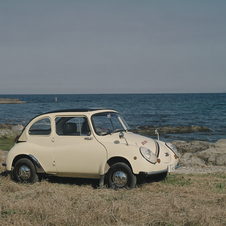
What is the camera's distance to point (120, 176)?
612 centimetres

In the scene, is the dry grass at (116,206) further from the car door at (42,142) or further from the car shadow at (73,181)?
the car door at (42,142)

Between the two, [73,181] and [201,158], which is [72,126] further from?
[201,158]

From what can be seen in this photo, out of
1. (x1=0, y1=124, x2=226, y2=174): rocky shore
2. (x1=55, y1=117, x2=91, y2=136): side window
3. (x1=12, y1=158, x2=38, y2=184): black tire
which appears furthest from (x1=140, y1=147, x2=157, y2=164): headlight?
(x1=0, y1=124, x2=226, y2=174): rocky shore

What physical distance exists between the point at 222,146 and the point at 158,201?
11.2 metres

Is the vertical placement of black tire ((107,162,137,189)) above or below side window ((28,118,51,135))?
below

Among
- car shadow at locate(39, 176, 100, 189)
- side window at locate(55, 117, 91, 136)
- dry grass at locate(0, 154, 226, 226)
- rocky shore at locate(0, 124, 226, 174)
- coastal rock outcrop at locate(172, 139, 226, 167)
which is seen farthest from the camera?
coastal rock outcrop at locate(172, 139, 226, 167)

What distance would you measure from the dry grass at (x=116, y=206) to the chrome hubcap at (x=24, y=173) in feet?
1.61

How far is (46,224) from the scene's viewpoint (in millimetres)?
4160

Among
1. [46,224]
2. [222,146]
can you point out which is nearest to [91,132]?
[46,224]

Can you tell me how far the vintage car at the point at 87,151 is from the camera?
6129 millimetres

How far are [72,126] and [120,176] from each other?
5.77ft

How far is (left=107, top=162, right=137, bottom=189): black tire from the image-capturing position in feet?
19.8

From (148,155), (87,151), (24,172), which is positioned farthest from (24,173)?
(148,155)

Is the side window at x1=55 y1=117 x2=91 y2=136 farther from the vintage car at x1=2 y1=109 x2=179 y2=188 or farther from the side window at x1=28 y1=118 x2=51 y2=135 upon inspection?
the side window at x1=28 y1=118 x2=51 y2=135
